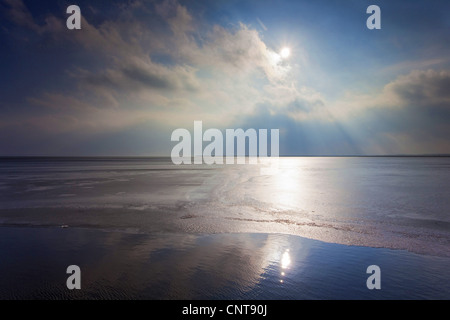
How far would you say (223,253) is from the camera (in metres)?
6.38

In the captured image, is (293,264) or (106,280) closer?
(106,280)

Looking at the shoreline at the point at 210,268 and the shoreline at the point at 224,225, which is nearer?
the shoreline at the point at 210,268

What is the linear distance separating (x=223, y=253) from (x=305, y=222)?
423 centimetres

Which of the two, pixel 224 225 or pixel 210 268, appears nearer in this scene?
pixel 210 268

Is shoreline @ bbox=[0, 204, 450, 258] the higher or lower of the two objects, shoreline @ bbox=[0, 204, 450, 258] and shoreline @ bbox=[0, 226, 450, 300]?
the higher

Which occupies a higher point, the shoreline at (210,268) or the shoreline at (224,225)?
the shoreline at (224,225)

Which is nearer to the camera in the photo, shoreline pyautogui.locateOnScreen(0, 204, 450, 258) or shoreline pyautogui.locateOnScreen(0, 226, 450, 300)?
shoreline pyautogui.locateOnScreen(0, 226, 450, 300)

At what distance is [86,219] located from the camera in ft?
32.4

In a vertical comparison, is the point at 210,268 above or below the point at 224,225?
below

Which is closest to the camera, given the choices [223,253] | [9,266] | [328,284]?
[328,284]
